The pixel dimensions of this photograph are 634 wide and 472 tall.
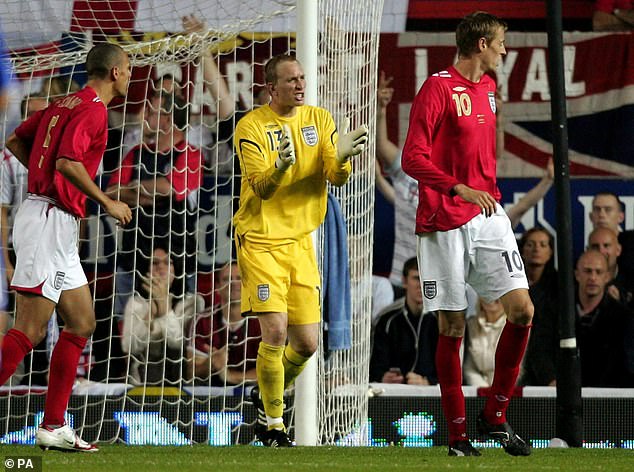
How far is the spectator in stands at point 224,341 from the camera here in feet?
28.8

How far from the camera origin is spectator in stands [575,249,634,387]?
945 cm

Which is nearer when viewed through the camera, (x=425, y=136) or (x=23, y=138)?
(x=425, y=136)

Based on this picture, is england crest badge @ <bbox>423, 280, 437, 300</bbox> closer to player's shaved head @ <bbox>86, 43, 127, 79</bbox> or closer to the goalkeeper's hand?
the goalkeeper's hand

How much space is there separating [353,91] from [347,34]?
0.34m

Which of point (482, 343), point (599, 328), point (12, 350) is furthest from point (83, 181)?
point (599, 328)

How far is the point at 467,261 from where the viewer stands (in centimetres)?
598

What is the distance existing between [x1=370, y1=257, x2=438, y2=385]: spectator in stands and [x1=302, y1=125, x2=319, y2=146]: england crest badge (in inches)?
119

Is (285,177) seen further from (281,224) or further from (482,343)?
(482,343)

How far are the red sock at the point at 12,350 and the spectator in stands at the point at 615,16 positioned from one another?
5.94 m

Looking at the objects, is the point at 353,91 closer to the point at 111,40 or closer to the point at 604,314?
the point at 111,40

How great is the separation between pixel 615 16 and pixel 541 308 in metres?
2.46

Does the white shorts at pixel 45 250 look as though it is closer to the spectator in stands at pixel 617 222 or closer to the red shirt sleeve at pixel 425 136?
the red shirt sleeve at pixel 425 136

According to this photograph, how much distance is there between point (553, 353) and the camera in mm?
9312

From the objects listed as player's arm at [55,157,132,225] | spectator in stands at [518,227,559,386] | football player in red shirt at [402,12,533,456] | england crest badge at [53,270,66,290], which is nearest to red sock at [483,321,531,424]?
football player in red shirt at [402,12,533,456]
